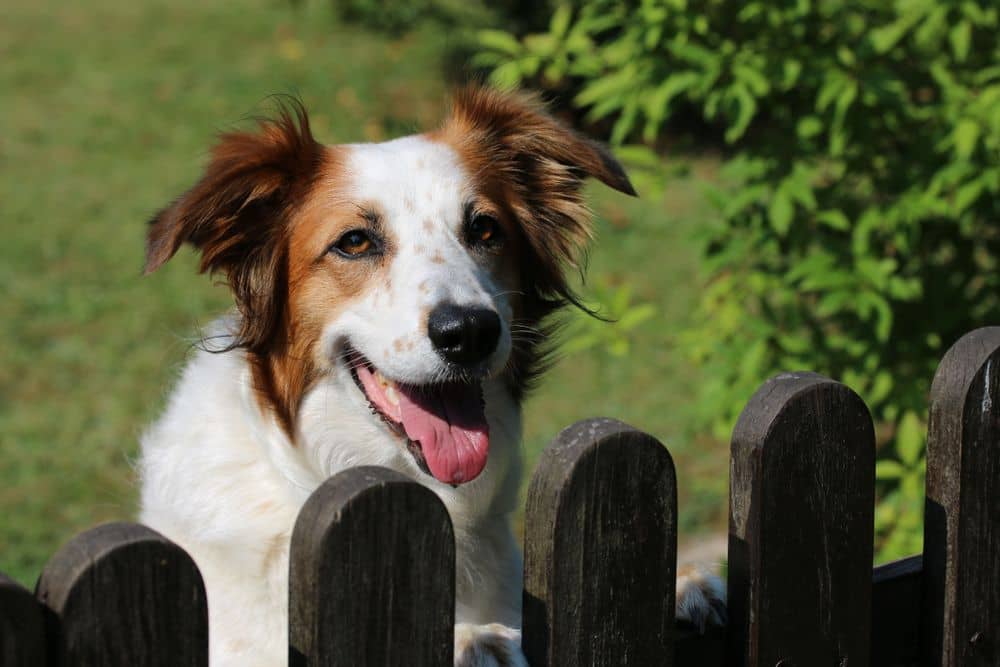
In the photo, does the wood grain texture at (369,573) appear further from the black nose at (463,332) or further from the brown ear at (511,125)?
the brown ear at (511,125)

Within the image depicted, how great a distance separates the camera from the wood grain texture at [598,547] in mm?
1667

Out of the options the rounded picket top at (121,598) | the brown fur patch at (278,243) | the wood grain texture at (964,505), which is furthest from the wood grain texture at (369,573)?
the brown fur patch at (278,243)

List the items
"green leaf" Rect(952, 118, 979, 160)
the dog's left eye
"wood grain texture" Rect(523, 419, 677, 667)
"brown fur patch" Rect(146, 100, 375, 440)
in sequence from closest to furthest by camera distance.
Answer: "wood grain texture" Rect(523, 419, 677, 667) < "brown fur patch" Rect(146, 100, 375, 440) < the dog's left eye < "green leaf" Rect(952, 118, 979, 160)

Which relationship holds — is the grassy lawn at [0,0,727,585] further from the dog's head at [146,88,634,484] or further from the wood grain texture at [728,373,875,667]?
the wood grain texture at [728,373,875,667]

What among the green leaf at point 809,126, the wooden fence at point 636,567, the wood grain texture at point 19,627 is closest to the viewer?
the wood grain texture at point 19,627

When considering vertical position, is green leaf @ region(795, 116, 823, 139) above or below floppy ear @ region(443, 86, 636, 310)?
above

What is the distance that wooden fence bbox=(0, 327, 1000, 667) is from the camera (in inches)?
54.2

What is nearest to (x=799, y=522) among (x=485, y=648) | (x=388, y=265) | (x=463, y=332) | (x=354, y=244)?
(x=485, y=648)

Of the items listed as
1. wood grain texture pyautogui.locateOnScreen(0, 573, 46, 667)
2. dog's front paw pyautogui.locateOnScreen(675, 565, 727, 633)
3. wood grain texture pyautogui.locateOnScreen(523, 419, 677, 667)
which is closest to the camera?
wood grain texture pyautogui.locateOnScreen(0, 573, 46, 667)

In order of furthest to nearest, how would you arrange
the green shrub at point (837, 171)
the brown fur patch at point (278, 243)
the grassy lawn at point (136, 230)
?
the grassy lawn at point (136, 230) → the green shrub at point (837, 171) → the brown fur patch at point (278, 243)

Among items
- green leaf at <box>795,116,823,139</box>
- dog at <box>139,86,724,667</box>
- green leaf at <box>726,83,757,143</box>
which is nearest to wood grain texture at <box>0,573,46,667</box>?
dog at <box>139,86,724,667</box>

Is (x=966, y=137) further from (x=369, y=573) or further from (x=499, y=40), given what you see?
(x=369, y=573)

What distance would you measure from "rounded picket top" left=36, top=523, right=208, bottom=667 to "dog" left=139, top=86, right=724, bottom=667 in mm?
1152

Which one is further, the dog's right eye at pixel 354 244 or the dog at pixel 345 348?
the dog's right eye at pixel 354 244
